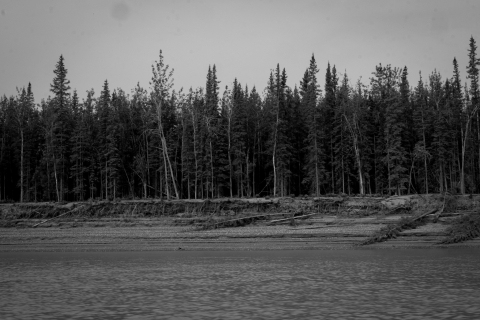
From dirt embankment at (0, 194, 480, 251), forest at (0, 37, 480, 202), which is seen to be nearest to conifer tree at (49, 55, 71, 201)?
forest at (0, 37, 480, 202)

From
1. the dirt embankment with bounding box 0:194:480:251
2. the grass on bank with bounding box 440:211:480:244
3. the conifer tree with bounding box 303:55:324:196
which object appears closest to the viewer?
the grass on bank with bounding box 440:211:480:244

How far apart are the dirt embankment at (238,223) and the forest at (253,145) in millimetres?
17707

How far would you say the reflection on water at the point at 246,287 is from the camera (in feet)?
36.5

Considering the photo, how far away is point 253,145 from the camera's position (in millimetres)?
71625

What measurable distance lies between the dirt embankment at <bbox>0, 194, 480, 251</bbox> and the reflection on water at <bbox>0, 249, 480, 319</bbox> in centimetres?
535

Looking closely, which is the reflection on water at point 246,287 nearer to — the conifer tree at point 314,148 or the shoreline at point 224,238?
the shoreline at point 224,238

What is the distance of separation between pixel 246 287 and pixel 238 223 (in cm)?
1984

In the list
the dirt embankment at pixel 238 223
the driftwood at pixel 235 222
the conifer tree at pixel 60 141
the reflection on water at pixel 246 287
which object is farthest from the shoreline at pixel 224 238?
the conifer tree at pixel 60 141

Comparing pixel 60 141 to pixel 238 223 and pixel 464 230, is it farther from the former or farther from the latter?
pixel 464 230

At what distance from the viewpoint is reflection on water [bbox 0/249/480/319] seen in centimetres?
1112

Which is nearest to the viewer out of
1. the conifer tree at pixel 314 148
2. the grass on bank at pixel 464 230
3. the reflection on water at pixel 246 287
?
the reflection on water at pixel 246 287

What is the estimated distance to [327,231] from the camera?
31031 mm

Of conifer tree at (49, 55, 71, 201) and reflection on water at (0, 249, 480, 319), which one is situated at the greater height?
conifer tree at (49, 55, 71, 201)

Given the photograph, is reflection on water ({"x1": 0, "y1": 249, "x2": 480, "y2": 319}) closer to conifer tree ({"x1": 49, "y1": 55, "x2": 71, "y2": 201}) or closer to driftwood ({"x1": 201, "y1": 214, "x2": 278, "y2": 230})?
driftwood ({"x1": 201, "y1": 214, "x2": 278, "y2": 230})
